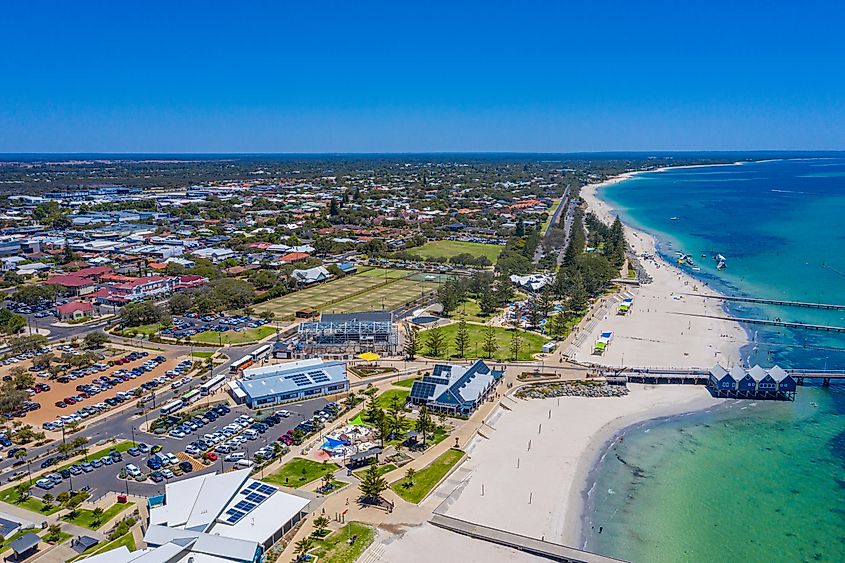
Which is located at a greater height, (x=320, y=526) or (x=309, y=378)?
(x=309, y=378)

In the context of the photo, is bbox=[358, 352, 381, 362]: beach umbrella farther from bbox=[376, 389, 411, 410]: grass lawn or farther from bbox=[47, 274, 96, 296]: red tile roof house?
bbox=[47, 274, 96, 296]: red tile roof house

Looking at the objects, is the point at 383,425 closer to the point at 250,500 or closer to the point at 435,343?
the point at 250,500

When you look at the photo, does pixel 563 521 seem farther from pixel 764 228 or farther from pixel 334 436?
pixel 764 228

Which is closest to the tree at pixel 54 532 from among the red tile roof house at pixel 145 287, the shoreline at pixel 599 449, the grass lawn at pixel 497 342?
the shoreline at pixel 599 449

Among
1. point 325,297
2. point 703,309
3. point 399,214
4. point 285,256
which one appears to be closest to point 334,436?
point 325,297

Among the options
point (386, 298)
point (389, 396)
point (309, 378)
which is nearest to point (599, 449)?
point (389, 396)

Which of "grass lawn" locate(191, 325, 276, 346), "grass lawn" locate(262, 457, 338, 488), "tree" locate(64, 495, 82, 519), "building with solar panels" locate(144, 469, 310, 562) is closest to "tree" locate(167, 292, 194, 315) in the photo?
"grass lawn" locate(191, 325, 276, 346)

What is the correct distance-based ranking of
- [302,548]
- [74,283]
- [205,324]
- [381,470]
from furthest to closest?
1. [74,283]
2. [205,324]
3. [381,470]
4. [302,548]
